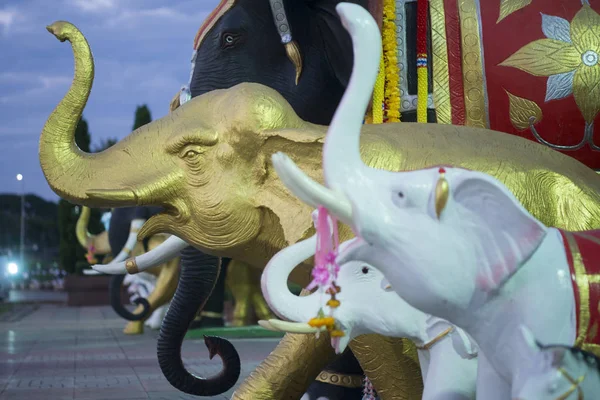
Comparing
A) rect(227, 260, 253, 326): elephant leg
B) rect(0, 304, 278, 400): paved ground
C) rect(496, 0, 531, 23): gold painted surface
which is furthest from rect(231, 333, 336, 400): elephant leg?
rect(227, 260, 253, 326): elephant leg

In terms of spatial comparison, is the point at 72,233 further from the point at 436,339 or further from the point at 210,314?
the point at 436,339

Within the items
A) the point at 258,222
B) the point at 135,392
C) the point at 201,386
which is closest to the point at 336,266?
the point at 258,222

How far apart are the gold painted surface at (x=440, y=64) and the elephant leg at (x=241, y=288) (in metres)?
6.83

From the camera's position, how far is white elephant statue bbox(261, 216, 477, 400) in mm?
2088

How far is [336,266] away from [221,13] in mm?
1939

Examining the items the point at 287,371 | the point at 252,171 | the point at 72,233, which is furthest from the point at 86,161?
the point at 72,233

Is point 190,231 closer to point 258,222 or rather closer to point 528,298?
point 258,222

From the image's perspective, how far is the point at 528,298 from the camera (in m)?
1.66

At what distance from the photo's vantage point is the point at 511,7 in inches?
130

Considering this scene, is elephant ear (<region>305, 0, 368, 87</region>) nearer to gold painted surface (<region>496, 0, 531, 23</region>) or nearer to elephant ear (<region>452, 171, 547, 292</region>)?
gold painted surface (<region>496, 0, 531, 23</region>)

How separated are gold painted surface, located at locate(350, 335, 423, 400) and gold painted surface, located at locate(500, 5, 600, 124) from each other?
3.46 ft

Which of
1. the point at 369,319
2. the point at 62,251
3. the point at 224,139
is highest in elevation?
the point at 224,139

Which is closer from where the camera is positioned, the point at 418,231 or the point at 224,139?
the point at 418,231

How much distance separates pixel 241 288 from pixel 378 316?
829 cm
